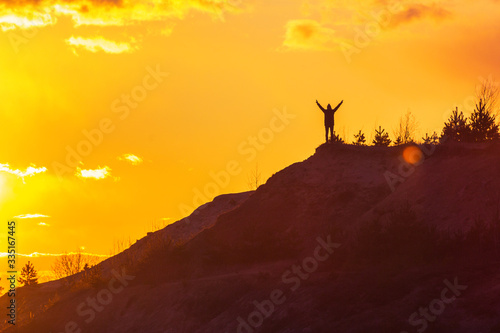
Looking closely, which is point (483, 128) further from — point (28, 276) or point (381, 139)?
point (28, 276)

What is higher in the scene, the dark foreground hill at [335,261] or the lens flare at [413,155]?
the lens flare at [413,155]

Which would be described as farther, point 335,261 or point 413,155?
point 413,155

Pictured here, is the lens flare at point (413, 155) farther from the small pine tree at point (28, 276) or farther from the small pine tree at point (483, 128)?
the small pine tree at point (28, 276)

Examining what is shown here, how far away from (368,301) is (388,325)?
2.32 m

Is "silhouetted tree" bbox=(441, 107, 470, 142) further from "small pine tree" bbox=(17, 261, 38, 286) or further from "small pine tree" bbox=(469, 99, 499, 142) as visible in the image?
"small pine tree" bbox=(17, 261, 38, 286)

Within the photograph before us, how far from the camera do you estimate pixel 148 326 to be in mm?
31438

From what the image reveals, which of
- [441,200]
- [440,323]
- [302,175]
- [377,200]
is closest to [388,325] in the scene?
[440,323]

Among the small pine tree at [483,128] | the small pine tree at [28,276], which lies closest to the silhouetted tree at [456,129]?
the small pine tree at [483,128]

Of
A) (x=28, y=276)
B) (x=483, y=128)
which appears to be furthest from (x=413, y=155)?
(x=28, y=276)

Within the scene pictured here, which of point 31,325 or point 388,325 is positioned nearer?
point 388,325

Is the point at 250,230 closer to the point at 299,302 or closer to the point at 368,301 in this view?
the point at 299,302

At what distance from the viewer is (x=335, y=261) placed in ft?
97.0

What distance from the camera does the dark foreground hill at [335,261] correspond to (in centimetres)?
2216

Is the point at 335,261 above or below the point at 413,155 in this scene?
below
